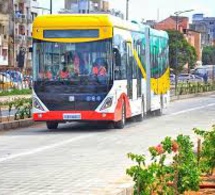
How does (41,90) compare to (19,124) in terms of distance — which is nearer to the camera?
(41,90)

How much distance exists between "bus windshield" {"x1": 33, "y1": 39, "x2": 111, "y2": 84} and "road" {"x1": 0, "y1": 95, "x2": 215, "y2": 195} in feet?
5.23

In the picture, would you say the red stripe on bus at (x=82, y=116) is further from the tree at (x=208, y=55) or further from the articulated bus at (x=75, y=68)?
the tree at (x=208, y=55)

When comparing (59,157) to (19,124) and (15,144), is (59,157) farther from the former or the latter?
(19,124)

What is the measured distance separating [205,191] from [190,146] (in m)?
0.69

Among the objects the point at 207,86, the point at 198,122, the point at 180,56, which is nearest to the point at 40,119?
the point at 198,122

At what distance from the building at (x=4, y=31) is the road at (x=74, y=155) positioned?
6828cm

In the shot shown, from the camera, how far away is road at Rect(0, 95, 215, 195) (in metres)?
11.0

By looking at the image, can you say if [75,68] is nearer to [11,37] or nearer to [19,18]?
[11,37]

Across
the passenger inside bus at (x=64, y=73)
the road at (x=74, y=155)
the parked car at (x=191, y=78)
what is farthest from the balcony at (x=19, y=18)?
the passenger inside bus at (x=64, y=73)

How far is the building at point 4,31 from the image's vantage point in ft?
305

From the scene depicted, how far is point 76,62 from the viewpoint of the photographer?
21562 millimetres

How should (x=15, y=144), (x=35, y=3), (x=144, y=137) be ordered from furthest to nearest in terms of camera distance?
(x=35, y=3) → (x=144, y=137) → (x=15, y=144)

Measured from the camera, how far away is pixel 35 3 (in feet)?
388

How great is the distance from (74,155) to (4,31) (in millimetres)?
85105
